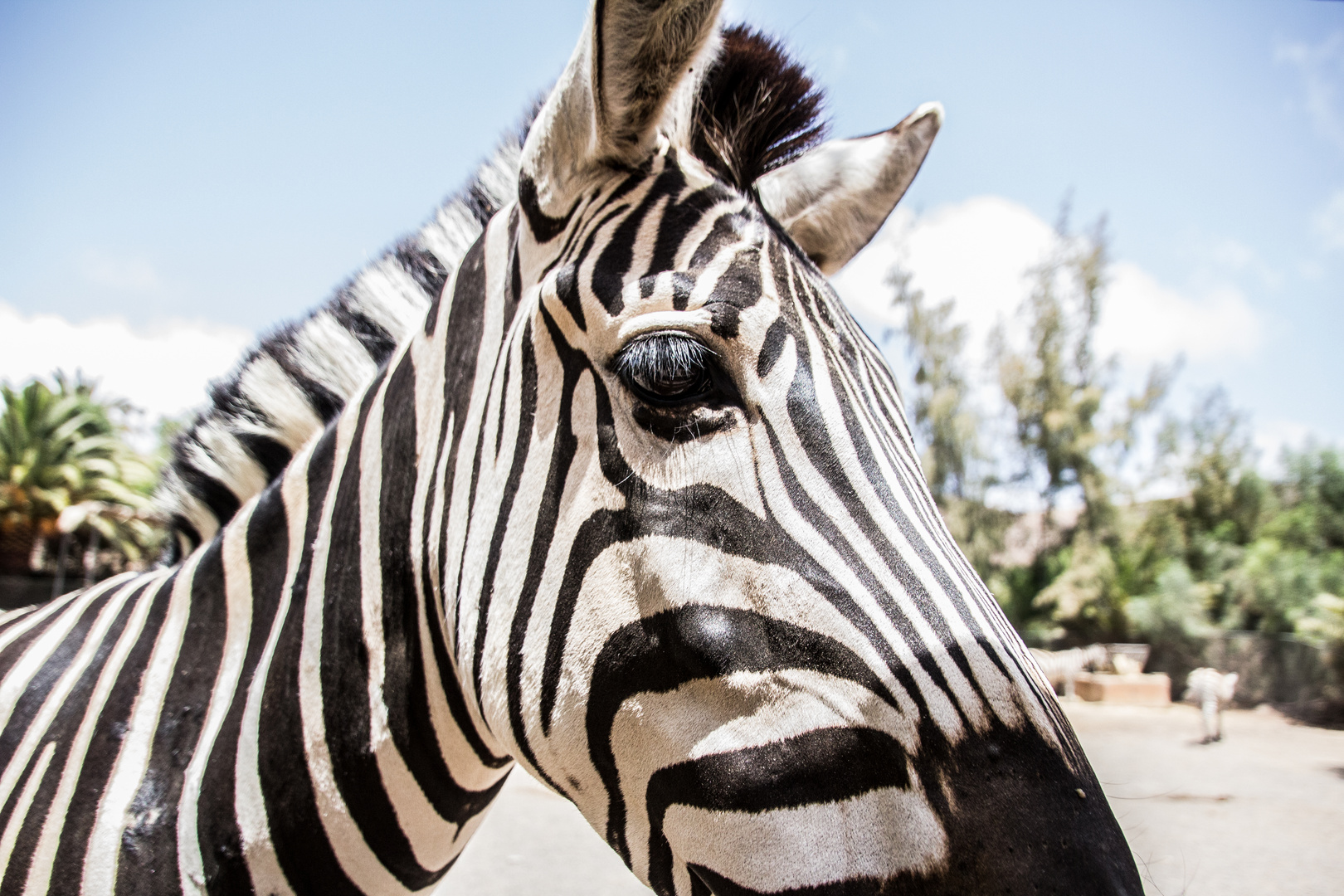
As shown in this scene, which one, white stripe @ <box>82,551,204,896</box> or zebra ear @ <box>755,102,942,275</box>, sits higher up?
zebra ear @ <box>755,102,942,275</box>

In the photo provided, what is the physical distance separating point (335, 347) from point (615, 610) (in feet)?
4.28

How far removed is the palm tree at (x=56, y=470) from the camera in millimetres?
21547

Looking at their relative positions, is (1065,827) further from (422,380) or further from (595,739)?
(422,380)

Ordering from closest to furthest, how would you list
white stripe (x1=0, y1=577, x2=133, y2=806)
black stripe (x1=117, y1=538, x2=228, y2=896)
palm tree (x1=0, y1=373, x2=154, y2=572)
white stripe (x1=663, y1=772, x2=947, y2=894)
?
white stripe (x1=663, y1=772, x2=947, y2=894), black stripe (x1=117, y1=538, x2=228, y2=896), white stripe (x1=0, y1=577, x2=133, y2=806), palm tree (x1=0, y1=373, x2=154, y2=572)

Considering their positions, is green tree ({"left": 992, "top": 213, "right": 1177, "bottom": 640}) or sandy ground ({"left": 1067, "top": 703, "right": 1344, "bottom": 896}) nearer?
sandy ground ({"left": 1067, "top": 703, "right": 1344, "bottom": 896})

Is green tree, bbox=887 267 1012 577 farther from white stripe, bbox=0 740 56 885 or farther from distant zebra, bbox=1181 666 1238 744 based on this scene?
white stripe, bbox=0 740 56 885

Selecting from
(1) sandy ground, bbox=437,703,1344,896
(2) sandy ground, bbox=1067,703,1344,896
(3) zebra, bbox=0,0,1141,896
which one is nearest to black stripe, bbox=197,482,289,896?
(3) zebra, bbox=0,0,1141,896

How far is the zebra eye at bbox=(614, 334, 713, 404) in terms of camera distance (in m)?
1.19

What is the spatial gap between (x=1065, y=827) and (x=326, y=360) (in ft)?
6.39

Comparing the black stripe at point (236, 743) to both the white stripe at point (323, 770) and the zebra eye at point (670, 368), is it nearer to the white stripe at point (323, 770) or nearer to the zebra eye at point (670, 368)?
the white stripe at point (323, 770)

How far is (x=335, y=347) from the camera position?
1.98 m

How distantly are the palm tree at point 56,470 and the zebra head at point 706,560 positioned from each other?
24137 millimetres

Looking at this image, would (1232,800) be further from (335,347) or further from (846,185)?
(335,347)

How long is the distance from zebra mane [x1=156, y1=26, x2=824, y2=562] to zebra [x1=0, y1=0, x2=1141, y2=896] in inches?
1.1
